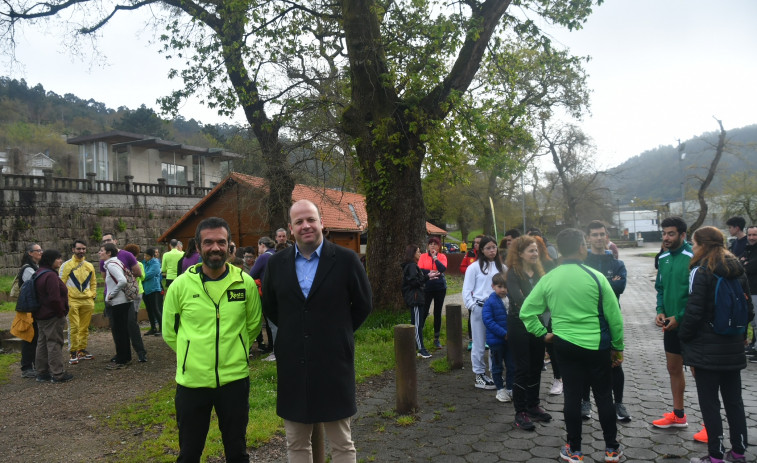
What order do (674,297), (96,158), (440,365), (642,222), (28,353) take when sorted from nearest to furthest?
(674,297) < (440,365) < (28,353) < (96,158) < (642,222)

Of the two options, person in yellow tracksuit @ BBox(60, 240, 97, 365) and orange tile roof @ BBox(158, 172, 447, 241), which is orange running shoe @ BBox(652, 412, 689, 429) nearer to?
person in yellow tracksuit @ BBox(60, 240, 97, 365)

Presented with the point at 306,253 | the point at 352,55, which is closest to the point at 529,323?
the point at 306,253

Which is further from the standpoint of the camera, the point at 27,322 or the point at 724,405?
the point at 27,322

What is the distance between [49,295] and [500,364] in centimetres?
641

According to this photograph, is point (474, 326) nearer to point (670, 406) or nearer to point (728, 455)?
point (670, 406)

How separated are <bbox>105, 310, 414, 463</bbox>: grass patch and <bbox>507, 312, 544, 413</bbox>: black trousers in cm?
→ 117

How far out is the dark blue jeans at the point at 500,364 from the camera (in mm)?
Answer: 6004

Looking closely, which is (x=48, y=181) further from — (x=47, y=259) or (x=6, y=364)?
(x=47, y=259)

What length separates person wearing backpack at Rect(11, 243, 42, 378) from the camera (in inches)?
317

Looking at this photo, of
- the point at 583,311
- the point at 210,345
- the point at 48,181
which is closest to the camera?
the point at 210,345

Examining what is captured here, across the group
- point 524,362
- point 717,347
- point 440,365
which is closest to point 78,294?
point 440,365

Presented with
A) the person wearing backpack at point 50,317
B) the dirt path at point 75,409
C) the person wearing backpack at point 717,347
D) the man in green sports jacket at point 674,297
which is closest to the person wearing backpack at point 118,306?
the dirt path at point 75,409

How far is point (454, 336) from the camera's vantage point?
7.68 m

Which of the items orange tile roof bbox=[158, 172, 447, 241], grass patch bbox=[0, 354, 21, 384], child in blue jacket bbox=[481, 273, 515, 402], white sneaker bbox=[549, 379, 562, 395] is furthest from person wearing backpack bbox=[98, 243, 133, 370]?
orange tile roof bbox=[158, 172, 447, 241]
